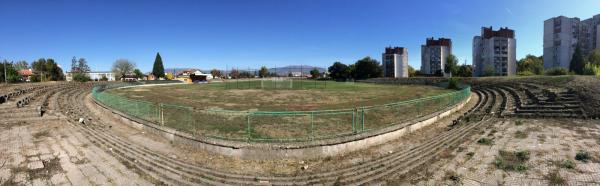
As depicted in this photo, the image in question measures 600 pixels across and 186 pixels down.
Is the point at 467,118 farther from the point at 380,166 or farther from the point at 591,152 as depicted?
the point at 380,166

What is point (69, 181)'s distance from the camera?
7.73 metres

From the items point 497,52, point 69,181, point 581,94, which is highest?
point 497,52

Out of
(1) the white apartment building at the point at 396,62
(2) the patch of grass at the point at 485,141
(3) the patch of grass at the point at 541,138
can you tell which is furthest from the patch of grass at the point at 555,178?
(1) the white apartment building at the point at 396,62

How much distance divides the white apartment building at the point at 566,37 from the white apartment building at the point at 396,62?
36383 mm

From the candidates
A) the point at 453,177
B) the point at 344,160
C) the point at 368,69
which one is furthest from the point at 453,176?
the point at 368,69

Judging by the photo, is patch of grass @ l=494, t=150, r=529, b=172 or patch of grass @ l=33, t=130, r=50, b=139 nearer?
patch of grass @ l=494, t=150, r=529, b=172

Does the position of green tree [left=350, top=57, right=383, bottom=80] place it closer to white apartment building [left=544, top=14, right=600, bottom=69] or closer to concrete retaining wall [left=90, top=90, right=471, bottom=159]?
white apartment building [left=544, top=14, right=600, bottom=69]

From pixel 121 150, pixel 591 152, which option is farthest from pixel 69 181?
pixel 591 152

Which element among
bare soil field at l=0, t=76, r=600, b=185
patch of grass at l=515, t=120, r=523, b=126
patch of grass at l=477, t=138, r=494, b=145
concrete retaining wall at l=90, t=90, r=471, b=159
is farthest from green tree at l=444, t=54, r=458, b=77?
concrete retaining wall at l=90, t=90, r=471, b=159

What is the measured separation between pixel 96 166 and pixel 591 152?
14.4 meters

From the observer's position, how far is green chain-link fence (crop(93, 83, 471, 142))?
33.0 feet

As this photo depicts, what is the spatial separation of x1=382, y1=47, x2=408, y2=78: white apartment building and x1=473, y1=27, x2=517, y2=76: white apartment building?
73.0ft

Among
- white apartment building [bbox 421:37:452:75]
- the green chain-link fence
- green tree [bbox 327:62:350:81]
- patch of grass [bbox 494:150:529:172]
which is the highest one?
white apartment building [bbox 421:37:452:75]

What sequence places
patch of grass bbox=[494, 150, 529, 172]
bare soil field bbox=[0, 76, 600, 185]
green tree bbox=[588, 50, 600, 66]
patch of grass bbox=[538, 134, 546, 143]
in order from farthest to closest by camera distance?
green tree bbox=[588, 50, 600, 66], patch of grass bbox=[538, 134, 546, 143], patch of grass bbox=[494, 150, 529, 172], bare soil field bbox=[0, 76, 600, 185]
